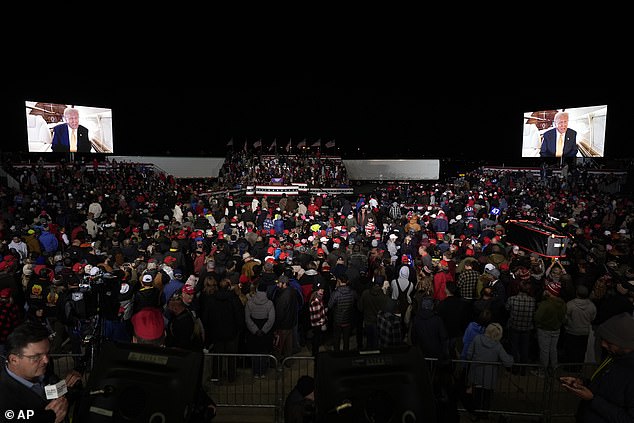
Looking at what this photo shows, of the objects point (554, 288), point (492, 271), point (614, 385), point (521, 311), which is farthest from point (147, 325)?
point (554, 288)

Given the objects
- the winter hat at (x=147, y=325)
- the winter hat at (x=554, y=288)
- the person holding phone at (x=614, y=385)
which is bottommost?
the winter hat at (x=147, y=325)

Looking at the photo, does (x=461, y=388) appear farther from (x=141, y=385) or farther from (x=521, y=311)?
(x=141, y=385)

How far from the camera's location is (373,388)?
2.17m

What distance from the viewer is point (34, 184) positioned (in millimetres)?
18500

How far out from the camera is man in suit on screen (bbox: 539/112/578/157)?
29623mm

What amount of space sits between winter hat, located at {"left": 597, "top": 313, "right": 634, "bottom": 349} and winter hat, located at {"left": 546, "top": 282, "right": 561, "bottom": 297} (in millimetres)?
4187

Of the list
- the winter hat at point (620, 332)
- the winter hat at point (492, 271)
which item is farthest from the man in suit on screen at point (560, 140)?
the winter hat at point (620, 332)

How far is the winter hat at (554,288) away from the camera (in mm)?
6857

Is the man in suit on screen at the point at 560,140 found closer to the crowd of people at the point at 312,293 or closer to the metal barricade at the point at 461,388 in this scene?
the crowd of people at the point at 312,293

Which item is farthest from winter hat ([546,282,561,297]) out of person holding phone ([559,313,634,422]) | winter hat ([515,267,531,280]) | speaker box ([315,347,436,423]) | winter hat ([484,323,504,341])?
speaker box ([315,347,436,423])

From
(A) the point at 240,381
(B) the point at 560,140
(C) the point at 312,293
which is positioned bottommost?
(A) the point at 240,381

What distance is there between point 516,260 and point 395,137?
4054cm

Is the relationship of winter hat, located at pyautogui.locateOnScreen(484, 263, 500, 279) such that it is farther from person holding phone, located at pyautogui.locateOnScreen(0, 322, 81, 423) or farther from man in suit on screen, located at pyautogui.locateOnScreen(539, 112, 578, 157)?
man in suit on screen, located at pyautogui.locateOnScreen(539, 112, 578, 157)

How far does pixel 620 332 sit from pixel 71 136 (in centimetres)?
3146
